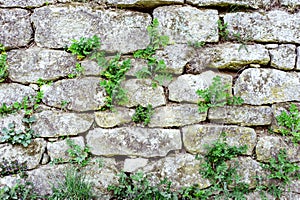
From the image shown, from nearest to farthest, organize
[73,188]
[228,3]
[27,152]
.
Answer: [73,188] → [27,152] → [228,3]

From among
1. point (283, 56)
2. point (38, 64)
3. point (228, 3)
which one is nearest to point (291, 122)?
point (283, 56)

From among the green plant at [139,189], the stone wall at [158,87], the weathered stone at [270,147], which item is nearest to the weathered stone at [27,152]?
the stone wall at [158,87]

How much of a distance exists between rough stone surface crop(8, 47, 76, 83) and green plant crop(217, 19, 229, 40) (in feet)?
4.01

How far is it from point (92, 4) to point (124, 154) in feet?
4.09

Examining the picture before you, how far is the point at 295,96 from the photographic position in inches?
101

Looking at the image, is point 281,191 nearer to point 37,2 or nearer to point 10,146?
point 10,146

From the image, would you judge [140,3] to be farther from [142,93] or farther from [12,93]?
[12,93]

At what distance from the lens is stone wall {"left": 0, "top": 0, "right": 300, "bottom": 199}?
8.11 feet

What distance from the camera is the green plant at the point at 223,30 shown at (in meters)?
2.56

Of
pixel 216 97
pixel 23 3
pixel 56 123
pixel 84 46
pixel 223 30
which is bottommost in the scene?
pixel 56 123

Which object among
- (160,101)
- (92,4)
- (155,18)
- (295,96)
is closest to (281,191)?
(295,96)

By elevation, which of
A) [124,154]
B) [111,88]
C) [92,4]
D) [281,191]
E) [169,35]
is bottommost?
[281,191]

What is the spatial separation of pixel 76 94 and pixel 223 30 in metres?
1.32

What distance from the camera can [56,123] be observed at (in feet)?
8.09
